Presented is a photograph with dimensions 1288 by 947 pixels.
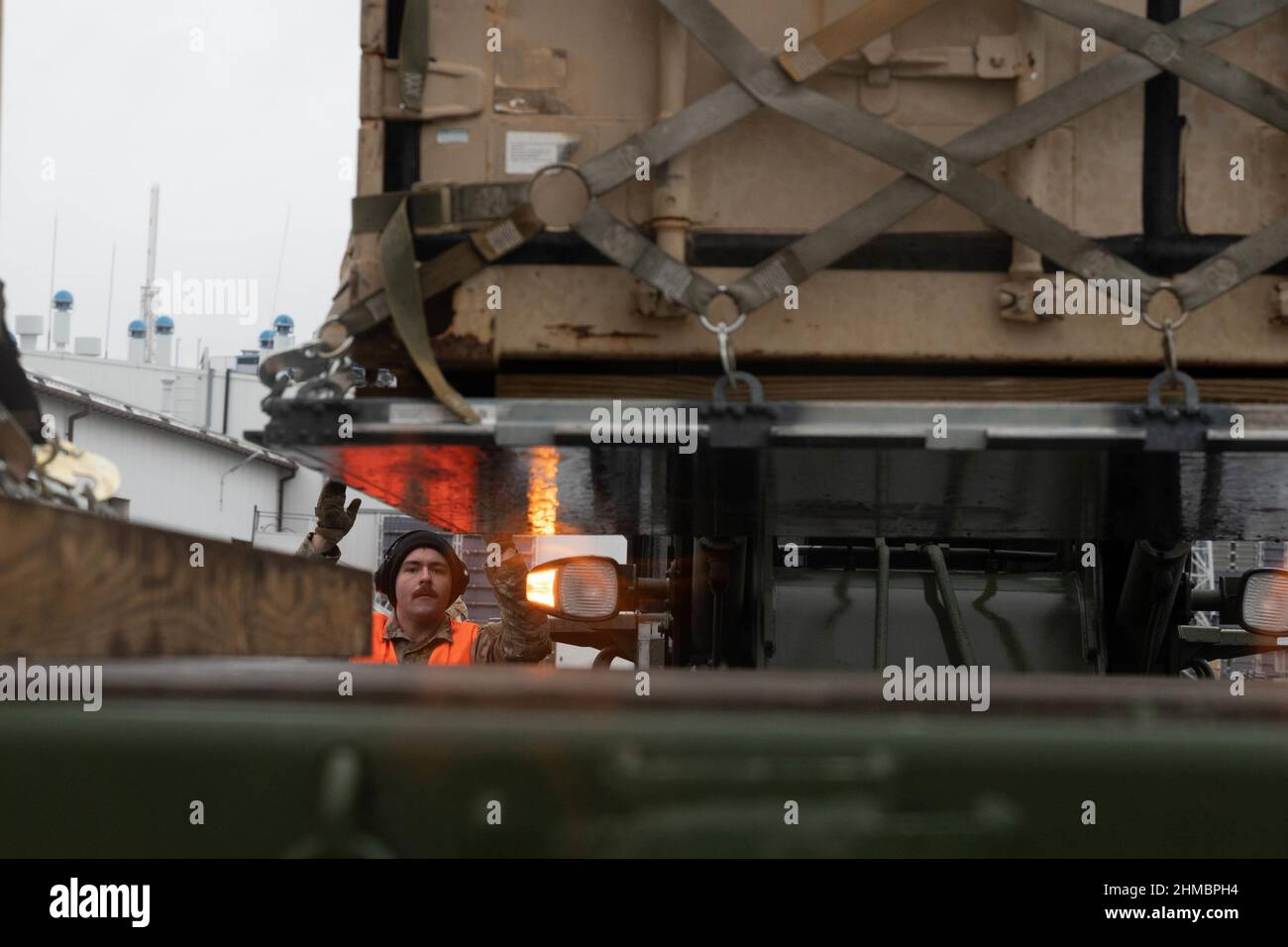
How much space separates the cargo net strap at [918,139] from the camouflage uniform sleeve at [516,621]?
2.82 m

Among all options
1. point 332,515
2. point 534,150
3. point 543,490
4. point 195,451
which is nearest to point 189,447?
point 195,451

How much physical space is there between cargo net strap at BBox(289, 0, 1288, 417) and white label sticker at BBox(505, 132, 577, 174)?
0.15m

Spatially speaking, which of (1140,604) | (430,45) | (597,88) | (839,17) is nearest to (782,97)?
(839,17)

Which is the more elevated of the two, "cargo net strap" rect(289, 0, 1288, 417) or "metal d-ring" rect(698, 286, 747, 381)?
"cargo net strap" rect(289, 0, 1288, 417)

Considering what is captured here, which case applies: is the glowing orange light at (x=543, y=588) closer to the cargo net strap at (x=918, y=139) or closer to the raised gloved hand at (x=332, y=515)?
the raised gloved hand at (x=332, y=515)

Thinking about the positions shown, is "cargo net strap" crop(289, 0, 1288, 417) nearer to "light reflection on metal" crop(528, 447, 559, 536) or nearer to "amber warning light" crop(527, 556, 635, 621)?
"light reflection on metal" crop(528, 447, 559, 536)

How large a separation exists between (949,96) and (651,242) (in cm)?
64

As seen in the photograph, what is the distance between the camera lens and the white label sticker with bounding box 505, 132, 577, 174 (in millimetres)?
2945

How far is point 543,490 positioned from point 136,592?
2.19 metres

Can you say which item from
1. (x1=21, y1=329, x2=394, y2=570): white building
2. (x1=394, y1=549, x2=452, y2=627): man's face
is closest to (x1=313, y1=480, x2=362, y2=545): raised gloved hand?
(x1=394, y1=549, x2=452, y2=627): man's face

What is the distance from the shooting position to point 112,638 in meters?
1.42

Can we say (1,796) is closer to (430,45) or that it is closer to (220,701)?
(220,701)

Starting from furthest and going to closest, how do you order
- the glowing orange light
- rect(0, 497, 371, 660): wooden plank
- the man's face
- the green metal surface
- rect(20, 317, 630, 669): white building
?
rect(20, 317, 630, 669): white building < the man's face < the glowing orange light < rect(0, 497, 371, 660): wooden plank < the green metal surface

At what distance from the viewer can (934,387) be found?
299 centimetres
